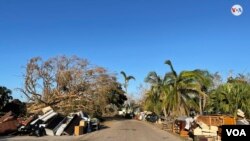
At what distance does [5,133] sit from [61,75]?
21534 mm

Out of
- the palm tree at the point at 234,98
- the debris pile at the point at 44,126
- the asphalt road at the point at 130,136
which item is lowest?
the asphalt road at the point at 130,136

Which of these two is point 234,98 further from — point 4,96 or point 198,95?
point 4,96

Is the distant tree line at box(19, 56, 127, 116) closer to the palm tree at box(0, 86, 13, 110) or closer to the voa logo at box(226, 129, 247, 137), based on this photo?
the palm tree at box(0, 86, 13, 110)

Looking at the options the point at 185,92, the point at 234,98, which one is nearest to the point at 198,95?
the point at 185,92

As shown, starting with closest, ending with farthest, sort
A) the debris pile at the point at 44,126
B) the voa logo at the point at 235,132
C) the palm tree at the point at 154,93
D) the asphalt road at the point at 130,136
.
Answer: the voa logo at the point at 235,132 < the asphalt road at the point at 130,136 < the debris pile at the point at 44,126 < the palm tree at the point at 154,93

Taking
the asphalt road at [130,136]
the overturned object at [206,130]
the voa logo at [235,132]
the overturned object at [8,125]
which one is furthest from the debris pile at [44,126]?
the voa logo at [235,132]

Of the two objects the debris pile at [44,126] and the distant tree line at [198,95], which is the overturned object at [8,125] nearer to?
the debris pile at [44,126]

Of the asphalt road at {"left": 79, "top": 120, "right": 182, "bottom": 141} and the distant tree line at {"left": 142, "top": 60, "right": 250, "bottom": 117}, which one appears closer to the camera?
the asphalt road at {"left": 79, "top": 120, "right": 182, "bottom": 141}

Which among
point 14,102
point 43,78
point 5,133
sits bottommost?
point 5,133

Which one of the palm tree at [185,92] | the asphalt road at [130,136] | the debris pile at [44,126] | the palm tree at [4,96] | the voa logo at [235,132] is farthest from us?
the palm tree at [4,96]

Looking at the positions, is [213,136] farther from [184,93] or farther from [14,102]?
[14,102]

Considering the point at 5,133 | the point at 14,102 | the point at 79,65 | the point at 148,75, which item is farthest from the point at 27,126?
the point at 148,75

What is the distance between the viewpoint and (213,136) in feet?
80.5

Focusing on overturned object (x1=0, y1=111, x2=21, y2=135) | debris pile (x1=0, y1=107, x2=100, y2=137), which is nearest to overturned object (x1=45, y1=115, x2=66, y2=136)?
debris pile (x1=0, y1=107, x2=100, y2=137)
